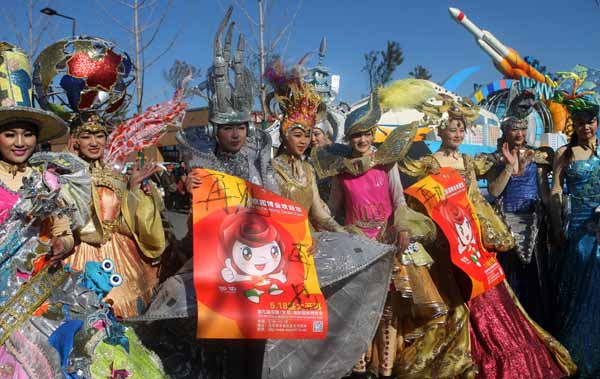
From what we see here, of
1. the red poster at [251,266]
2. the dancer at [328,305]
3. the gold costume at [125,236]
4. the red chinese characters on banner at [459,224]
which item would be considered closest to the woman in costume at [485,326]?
the red chinese characters on banner at [459,224]

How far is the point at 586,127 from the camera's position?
4.30 m

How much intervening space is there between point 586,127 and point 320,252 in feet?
7.69

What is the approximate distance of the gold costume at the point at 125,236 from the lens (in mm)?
3436

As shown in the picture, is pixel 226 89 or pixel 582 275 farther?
pixel 582 275

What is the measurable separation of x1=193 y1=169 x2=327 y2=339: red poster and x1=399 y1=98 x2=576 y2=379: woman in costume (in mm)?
1253

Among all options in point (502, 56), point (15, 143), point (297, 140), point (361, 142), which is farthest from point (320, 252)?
point (502, 56)

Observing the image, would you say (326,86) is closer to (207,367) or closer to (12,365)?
(207,367)

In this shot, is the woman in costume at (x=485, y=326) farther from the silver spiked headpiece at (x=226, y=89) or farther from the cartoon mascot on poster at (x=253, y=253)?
the silver spiked headpiece at (x=226, y=89)

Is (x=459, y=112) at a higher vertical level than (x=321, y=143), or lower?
higher

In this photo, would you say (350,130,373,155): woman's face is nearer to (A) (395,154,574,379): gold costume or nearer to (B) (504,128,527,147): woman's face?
(A) (395,154,574,379): gold costume

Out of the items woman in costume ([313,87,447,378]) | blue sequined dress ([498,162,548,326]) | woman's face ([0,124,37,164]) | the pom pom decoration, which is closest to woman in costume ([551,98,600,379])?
blue sequined dress ([498,162,548,326])

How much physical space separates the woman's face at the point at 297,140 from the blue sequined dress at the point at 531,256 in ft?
6.56

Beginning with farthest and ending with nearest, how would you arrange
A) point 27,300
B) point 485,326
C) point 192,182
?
point 485,326
point 192,182
point 27,300

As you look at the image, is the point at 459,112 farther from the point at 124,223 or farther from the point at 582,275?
the point at 124,223
